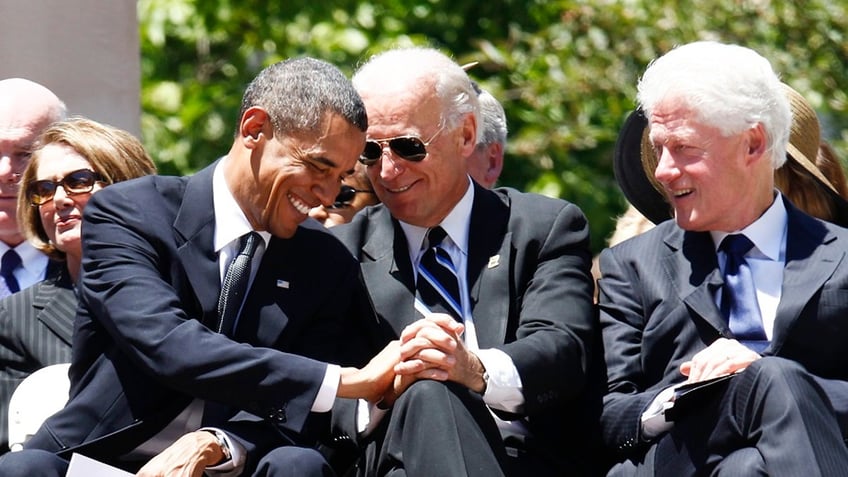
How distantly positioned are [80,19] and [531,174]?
13.1 ft

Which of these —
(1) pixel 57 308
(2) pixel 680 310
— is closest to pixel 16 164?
(1) pixel 57 308

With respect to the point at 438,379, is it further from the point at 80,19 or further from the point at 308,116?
the point at 80,19

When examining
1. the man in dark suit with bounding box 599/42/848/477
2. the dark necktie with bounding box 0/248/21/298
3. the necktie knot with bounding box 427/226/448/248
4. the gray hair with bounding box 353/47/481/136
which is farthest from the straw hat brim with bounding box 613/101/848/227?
the dark necktie with bounding box 0/248/21/298

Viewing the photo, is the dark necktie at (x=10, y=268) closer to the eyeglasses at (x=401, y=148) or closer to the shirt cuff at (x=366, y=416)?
the eyeglasses at (x=401, y=148)

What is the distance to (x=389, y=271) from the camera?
4879 millimetres

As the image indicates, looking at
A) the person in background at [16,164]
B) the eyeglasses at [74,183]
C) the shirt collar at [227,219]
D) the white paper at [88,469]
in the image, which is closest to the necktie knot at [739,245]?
the shirt collar at [227,219]

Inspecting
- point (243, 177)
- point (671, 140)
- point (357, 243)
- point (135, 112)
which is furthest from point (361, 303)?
point (135, 112)

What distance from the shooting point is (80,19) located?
20.5ft

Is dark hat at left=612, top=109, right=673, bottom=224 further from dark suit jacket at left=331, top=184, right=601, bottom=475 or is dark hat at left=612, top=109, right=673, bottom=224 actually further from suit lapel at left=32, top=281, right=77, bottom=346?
suit lapel at left=32, top=281, right=77, bottom=346

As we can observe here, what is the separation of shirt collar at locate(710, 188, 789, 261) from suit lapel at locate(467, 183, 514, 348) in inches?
26.9

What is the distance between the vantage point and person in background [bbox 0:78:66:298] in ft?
18.4

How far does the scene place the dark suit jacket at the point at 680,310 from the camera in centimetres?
448

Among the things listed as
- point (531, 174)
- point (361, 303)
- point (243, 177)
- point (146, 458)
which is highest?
point (243, 177)

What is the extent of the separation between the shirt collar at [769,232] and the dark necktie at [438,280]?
2.78 feet
